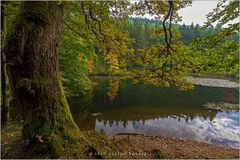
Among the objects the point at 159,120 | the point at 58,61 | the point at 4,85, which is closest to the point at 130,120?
the point at 159,120

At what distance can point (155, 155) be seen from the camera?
16.7 feet

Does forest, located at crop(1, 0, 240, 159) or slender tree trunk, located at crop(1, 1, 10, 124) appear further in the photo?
slender tree trunk, located at crop(1, 1, 10, 124)

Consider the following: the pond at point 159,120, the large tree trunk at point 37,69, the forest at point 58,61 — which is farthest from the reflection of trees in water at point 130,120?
the large tree trunk at point 37,69

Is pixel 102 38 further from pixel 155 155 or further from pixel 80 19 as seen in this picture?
pixel 155 155

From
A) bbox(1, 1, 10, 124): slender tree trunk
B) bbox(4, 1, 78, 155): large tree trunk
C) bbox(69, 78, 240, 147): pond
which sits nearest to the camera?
bbox(4, 1, 78, 155): large tree trunk

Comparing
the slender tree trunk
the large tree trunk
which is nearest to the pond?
the slender tree trunk

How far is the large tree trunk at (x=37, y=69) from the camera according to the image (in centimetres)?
415

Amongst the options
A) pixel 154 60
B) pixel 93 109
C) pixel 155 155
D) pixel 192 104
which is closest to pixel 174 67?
pixel 154 60

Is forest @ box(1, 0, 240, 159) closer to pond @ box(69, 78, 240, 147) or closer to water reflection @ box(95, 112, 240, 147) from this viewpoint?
pond @ box(69, 78, 240, 147)

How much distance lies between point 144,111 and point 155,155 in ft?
41.5

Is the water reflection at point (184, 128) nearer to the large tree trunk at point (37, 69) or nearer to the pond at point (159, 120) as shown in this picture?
the pond at point (159, 120)

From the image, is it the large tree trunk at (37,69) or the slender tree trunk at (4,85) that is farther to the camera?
the slender tree trunk at (4,85)

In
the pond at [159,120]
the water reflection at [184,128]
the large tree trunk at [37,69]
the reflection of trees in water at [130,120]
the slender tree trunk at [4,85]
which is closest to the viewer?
the large tree trunk at [37,69]

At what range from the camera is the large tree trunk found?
4.15m
